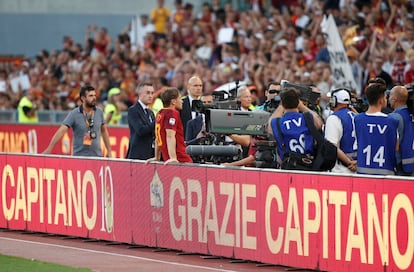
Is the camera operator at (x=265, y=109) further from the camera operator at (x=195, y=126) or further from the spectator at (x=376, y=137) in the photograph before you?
the spectator at (x=376, y=137)

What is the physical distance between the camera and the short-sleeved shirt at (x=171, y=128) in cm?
1591

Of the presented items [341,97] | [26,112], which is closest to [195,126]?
[341,97]

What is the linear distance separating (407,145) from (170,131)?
302 centimetres

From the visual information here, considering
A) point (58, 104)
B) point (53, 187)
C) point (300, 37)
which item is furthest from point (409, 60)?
point (58, 104)

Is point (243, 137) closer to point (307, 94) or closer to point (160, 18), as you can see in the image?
point (307, 94)

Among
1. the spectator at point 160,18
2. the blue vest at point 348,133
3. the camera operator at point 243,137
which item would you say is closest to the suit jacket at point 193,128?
the camera operator at point 243,137

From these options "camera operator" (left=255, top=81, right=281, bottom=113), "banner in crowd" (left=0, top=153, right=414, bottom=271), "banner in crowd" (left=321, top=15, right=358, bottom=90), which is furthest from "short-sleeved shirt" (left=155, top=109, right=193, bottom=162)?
"banner in crowd" (left=321, top=15, right=358, bottom=90)

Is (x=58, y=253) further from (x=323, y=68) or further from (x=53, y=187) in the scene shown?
(x=323, y=68)

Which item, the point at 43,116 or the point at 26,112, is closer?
the point at 26,112

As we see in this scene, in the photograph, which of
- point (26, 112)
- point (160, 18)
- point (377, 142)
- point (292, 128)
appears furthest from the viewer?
point (160, 18)

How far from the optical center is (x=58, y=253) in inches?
630

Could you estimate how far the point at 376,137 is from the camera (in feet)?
45.0

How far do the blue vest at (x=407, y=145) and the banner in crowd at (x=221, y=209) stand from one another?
1211mm

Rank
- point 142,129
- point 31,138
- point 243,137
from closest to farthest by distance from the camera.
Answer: point 243,137, point 142,129, point 31,138
